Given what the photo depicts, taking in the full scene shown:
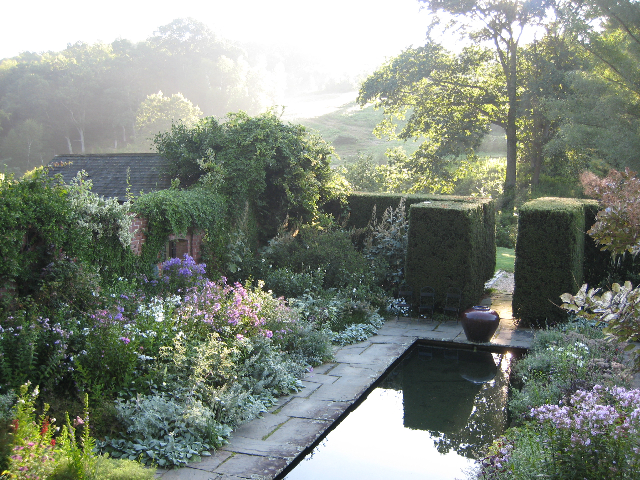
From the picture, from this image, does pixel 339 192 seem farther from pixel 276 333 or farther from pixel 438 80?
pixel 438 80

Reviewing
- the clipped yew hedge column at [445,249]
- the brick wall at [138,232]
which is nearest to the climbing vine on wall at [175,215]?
the brick wall at [138,232]

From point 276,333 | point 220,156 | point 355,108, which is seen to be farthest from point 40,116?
point 276,333

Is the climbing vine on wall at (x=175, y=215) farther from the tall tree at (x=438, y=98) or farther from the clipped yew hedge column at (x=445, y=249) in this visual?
the tall tree at (x=438, y=98)

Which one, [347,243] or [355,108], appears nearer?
[347,243]

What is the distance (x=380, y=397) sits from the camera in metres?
5.90

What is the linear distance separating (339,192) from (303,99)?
65600mm

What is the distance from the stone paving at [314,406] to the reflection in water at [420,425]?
0.17 meters

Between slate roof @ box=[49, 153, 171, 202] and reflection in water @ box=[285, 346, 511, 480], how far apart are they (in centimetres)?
702

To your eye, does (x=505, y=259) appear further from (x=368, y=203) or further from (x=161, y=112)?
(x=161, y=112)

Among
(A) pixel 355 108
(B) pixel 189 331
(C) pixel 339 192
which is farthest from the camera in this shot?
(A) pixel 355 108

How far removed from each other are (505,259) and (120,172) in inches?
457

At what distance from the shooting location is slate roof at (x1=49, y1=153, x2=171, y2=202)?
36.3 ft

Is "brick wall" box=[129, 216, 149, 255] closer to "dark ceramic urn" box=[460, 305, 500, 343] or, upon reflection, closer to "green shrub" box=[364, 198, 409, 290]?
"green shrub" box=[364, 198, 409, 290]

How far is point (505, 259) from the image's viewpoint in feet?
52.1
